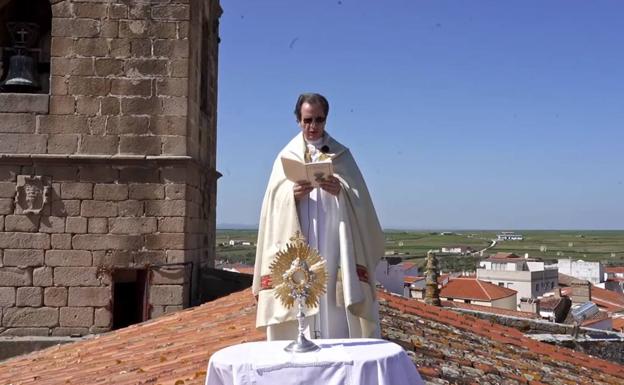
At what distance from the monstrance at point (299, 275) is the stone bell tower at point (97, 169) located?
4.80 metres

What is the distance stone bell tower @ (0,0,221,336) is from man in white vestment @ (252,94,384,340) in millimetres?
4523

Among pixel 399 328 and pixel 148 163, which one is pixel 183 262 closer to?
pixel 148 163

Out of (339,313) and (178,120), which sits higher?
(178,120)

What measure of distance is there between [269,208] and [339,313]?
0.72 metres

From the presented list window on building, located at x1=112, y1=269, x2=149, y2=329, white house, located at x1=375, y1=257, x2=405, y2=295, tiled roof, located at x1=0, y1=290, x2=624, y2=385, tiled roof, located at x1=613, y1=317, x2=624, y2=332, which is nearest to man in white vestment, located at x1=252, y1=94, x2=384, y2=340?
tiled roof, located at x1=0, y1=290, x2=624, y2=385

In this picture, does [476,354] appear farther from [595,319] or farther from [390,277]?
[595,319]

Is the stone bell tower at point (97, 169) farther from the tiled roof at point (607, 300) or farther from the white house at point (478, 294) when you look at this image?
the tiled roof at point (607, 300)

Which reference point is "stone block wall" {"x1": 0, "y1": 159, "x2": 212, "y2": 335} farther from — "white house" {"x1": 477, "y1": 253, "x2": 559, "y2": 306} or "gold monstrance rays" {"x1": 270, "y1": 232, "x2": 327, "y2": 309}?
"white house" {"x1": 477, "y1": 253, "x2": 559, "y2": 306}

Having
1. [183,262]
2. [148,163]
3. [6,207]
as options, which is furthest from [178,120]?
[6,207]

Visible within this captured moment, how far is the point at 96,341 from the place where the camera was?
6922mm

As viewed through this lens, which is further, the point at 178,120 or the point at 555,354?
the point at 178,120

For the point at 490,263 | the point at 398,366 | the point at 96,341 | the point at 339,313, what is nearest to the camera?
Result: the point at 398,366

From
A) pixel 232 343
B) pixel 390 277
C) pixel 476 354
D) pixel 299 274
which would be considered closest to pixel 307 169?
pixel 299 274

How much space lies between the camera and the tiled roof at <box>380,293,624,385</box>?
497 centimetres
